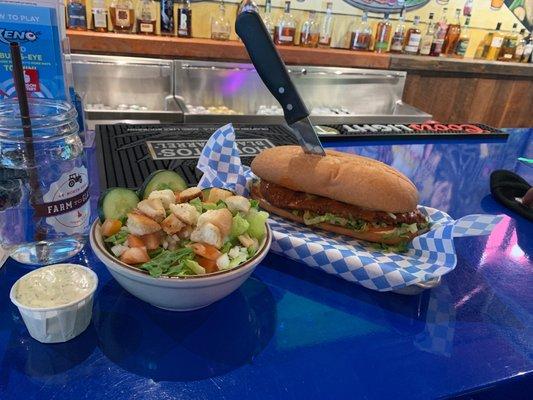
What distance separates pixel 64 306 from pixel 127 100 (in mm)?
2380

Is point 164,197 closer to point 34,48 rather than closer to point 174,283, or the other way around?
point 174,283

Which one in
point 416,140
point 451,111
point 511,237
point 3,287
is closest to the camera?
point 3,287

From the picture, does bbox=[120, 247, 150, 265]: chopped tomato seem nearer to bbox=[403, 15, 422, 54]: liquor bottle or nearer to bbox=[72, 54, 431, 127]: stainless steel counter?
bbox=[72, 54, 431, 127]: stainless steel counter

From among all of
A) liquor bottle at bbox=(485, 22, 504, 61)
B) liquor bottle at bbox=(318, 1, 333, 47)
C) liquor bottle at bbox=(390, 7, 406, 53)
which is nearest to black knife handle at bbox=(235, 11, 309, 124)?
liquor bottle at bbox=(318, 1, 333, 47)

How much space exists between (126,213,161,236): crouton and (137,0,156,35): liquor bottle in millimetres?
2546

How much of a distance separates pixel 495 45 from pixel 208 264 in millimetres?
4338

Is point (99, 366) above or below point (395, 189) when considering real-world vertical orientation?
below

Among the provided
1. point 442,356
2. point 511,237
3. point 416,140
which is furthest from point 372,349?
point 416,140

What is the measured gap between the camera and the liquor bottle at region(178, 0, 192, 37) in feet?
9.37

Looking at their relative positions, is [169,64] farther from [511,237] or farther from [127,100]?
[511,237]

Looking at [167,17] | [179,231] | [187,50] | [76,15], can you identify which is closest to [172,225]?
[179,231]

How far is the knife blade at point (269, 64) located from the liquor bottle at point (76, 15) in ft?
7.14

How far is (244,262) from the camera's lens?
628 mm

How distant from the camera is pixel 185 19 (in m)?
2.88
